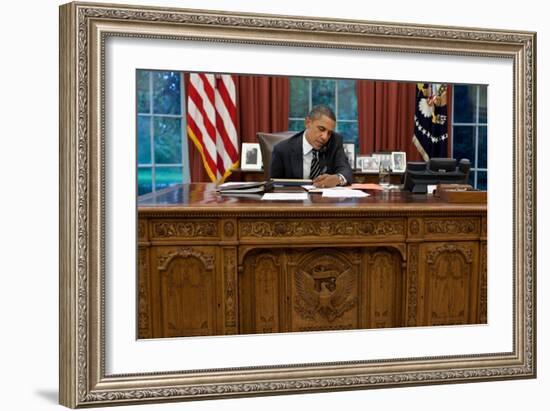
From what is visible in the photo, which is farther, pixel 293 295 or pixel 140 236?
pixel 293 295

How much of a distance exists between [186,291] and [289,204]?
626 millimetres

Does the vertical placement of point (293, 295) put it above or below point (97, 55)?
Answer: below

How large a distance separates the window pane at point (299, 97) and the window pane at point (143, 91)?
1.95ft

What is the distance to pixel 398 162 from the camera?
13.8 feet

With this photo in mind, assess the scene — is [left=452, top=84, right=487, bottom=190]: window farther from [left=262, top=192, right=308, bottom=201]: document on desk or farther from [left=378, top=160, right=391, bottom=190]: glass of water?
[left=262, top=192, right=308, bottom=201]: document on desk

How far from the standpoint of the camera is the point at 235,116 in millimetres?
4188

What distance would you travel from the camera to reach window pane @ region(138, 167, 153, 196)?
127 inches

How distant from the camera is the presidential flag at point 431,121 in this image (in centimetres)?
362

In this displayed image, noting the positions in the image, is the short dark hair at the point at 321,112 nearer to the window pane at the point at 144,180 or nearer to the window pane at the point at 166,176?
the window pane at the point at 166,176

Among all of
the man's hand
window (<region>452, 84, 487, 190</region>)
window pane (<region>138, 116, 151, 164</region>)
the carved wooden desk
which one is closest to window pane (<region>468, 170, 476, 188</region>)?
window (<region>452, 84, 487, 190</region>)

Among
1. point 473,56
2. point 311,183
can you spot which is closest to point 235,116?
point 311,183

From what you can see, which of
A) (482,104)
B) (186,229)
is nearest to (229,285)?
(186,229)

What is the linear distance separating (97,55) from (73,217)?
609mm

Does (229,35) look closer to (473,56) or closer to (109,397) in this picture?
(473,56)
